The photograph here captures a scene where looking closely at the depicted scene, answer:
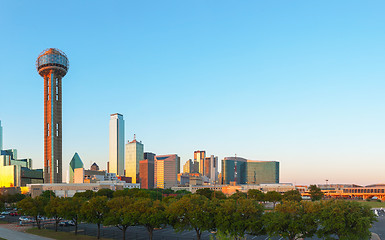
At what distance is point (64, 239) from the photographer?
67.5m

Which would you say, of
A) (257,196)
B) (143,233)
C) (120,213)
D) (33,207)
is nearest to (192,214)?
(120,213)

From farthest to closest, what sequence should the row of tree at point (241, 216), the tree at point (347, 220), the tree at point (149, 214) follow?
the tree at point (149, 214) → the row of tree at point (241, 216) → the tree at point (347, 220)

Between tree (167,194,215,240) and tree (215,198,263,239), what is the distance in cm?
172

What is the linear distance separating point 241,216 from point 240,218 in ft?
2.11

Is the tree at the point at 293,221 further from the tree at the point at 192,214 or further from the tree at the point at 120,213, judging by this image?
the tree at the point at 120,213

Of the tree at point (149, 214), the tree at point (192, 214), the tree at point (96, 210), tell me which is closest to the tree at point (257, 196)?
the tree at point (96, 210)

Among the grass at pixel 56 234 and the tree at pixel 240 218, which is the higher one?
the tree at pixel 240 218

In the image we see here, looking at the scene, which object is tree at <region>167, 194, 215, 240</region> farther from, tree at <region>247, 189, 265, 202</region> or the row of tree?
tree at <region>247, 189, 265, 202</region>

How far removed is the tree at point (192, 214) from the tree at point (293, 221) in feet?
34.2

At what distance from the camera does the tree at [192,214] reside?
183 feet

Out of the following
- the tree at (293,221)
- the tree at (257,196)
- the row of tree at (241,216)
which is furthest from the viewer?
the tree at (257,196)

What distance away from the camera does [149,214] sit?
59.3 meters

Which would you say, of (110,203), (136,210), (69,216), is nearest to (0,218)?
(69,216)

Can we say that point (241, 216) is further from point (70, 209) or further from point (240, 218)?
point (70, 209)
